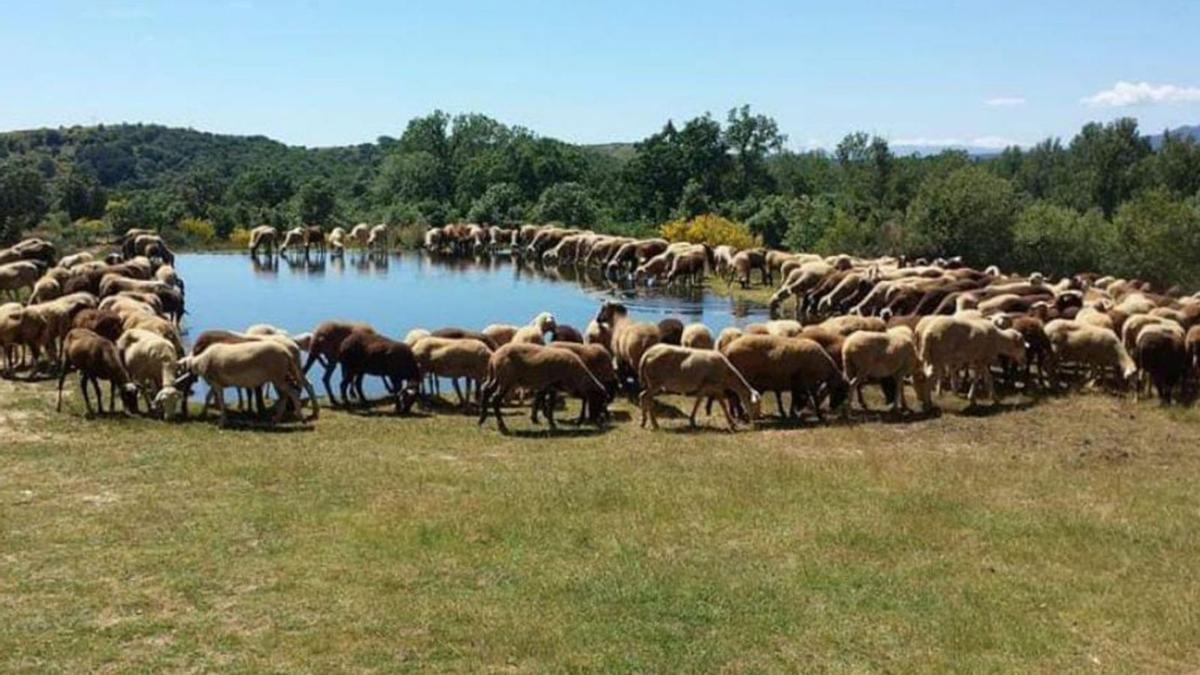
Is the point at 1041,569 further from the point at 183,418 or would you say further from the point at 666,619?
the point at 183,418

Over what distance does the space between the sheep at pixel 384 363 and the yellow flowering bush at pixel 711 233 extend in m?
36.1

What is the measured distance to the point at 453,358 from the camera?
2100 cm

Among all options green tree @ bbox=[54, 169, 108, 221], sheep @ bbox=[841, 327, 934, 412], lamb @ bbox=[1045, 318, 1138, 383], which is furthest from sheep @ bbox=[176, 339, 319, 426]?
green tree @ bbox=[54, 169, 108, 221]

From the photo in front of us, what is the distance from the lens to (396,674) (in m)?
8.42

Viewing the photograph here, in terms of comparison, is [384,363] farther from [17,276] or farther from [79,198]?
[79,198]

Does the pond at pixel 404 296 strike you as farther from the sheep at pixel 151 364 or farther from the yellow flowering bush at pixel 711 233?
the yellow flowering bush at pixel 711 233

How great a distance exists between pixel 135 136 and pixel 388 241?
12186cm

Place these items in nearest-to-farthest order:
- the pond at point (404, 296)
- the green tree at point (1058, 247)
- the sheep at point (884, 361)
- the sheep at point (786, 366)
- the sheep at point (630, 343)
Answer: the sheep at point (786, 366) < the sheep at point (884, 361) < the sheep at point (630, 343) < the pond at point (404, 296) < the green tree at point (1058, 247)

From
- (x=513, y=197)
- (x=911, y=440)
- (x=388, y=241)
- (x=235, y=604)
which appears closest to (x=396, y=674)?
(x=235, y=604)

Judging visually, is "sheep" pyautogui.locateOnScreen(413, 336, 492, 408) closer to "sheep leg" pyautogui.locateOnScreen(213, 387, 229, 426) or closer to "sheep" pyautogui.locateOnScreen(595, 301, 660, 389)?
"sheep" pyautogui.locateOnScreen(595, 301, 660, 389)

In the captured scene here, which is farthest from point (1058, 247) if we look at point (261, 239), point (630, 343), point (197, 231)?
point (197, 231)

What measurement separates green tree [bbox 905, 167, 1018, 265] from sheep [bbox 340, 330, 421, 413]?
34.0m

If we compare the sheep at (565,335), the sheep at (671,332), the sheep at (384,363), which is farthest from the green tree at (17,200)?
the sheep at (671,332)

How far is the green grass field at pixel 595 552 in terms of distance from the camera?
8969 millimetres
